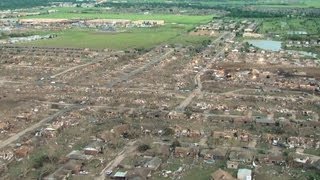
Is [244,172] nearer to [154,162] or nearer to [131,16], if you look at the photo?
[154,162]

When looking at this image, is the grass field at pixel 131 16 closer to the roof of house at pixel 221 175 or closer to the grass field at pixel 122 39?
the grass field at pixel 122 39

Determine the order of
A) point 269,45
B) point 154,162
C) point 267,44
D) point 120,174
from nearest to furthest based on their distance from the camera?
1. point 120,174
2. point 154,162
3. point 269,45
4. point 267,44

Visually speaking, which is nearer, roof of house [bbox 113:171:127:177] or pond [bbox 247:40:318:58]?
roof of house [bbox 113:171:127:177]

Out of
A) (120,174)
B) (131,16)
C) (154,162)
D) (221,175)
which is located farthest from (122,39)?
(221,175)

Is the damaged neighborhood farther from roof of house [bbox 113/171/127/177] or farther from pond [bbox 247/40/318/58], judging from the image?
pond [bbox 247/40/318/58]

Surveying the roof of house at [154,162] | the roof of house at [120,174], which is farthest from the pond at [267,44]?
the roof of house at [120,174]

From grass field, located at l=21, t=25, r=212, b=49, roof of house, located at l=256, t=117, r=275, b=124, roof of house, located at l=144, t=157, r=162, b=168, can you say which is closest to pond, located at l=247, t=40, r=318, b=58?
grass field, located at l=21, t=25, r=212, b=49
